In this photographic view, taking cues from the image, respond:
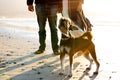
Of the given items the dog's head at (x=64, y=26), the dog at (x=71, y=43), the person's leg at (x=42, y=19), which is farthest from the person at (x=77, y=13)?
the dog's head at (x=64, y=26)

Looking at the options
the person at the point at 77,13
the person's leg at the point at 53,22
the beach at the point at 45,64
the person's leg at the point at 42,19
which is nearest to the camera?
the beach at the point at 45,64

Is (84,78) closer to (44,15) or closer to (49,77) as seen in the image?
(49,77)

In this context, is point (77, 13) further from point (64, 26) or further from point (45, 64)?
point (64, 26)

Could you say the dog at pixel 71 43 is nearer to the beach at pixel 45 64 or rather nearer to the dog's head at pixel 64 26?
the dog's head at pixel 64 26

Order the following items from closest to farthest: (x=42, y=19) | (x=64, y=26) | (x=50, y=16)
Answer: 1. (x=64, y=26)
2. (x=50, y=16)
3. (x=42, y=19)

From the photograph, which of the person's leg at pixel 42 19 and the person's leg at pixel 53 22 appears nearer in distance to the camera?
the person's leg at pixel 53 22

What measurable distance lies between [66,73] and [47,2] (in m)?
2.88

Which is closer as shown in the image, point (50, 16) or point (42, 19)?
point (50, 16)

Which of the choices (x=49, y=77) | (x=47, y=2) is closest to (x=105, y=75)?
(x=49, y=77)

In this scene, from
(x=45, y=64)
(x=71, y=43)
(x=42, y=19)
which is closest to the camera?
(x=71, y=43)

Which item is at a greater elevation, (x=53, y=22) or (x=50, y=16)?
(x=50, y=16)

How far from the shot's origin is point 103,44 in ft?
45.5

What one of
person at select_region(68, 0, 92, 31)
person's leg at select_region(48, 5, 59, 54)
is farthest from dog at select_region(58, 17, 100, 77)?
person's leg at select_region(48, 5, 59, 54)

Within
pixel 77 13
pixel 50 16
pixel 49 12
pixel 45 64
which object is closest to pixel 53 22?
pixel 50 16
